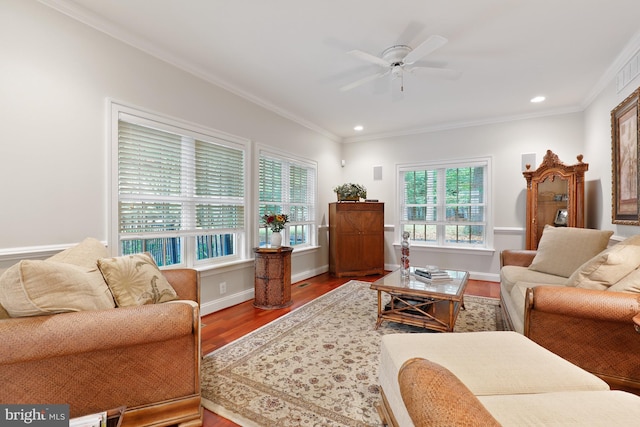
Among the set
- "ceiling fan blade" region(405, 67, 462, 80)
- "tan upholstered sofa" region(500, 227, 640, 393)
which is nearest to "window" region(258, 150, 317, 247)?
"ceiling fan blade" region(405, 67, 462, 80)

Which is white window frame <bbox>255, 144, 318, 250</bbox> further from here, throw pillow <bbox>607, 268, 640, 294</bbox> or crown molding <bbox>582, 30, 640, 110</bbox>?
crown molding <bbox>582, 30, 640, 110</bbox>

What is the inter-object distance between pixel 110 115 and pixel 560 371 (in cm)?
328

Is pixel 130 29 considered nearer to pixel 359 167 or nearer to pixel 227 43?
pixel 227 43

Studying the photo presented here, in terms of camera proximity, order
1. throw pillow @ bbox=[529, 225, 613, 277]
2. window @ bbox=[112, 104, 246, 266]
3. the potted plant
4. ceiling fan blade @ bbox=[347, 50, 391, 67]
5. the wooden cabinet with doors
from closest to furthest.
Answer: ceiling fan blade @ bbox=[347, 50, 391, 67] < window @ bbox=[112, 104, 246, 266] < throw pillow @ bbox=[529, 225, 613, 277] < the wooden cabinet with doors < the potted plant

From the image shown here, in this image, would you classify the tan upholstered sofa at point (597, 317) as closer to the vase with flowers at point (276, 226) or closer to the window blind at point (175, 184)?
the vase with flowers at point (276, 226)

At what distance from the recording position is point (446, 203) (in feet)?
16.3

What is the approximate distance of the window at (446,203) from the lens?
4.72m

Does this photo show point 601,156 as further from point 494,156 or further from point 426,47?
point 426,47

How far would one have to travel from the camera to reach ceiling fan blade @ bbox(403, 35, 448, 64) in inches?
81.0

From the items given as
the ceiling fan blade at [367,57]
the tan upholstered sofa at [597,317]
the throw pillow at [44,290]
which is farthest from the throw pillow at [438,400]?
the ceiling fan blade at [367,57]

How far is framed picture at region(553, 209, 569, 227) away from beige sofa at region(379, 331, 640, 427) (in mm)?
3181

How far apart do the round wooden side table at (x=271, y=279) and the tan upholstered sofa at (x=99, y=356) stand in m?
1.80
